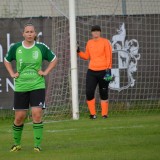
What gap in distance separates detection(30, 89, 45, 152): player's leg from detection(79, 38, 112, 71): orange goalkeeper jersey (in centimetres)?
640

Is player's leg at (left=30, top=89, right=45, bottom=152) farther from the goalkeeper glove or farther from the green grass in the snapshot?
the goalkeeper glove

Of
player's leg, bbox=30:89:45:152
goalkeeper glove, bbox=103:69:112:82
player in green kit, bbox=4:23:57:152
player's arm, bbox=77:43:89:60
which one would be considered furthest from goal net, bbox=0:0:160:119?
player's leg, bbox=30:89:45:152

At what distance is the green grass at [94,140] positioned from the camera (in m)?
10.5

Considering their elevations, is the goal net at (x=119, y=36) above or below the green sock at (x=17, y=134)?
above

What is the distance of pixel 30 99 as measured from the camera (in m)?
11.5

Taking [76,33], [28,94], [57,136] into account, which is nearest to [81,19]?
[76,33]

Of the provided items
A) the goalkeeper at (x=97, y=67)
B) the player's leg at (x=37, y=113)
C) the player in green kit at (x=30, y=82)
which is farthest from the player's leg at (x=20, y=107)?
the goalkeeper at (x=97, y=67)

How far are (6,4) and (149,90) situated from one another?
446 centimetres

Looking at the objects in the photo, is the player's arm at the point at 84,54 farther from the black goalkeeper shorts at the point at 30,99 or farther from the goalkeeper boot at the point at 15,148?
the goalkeeper boot at the point at 15,148

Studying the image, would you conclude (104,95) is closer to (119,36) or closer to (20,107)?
(119,36)

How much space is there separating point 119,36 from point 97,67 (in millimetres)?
2020

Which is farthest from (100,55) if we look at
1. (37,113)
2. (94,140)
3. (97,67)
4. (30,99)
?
(37,113)

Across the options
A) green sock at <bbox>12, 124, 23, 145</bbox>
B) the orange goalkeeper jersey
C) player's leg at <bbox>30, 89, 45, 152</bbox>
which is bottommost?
green sock at <bbox>12, 124, 23, 145</bbox>

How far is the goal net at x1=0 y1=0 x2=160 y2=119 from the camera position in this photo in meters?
18.8
